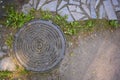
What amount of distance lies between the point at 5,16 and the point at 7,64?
0.71 meters

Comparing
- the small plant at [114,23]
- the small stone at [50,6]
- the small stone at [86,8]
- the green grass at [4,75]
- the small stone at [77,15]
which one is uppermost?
the small stone at [50,6]

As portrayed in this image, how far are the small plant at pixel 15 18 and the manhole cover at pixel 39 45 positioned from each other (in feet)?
0.25

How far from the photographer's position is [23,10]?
4227 mm

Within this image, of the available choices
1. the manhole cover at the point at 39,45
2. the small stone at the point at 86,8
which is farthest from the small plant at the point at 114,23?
the manhole cover at the point at 39,45

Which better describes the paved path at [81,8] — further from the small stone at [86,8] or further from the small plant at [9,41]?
the small plant at [9,41]

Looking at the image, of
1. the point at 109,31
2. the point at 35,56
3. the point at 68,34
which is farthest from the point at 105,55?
the point at 35,56

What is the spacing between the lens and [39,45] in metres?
4.11

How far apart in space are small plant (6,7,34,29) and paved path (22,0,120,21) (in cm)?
10

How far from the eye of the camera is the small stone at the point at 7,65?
4.01 m

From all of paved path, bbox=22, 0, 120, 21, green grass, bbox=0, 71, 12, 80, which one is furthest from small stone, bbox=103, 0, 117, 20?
green grass, bbox=0, 71, 12, 80

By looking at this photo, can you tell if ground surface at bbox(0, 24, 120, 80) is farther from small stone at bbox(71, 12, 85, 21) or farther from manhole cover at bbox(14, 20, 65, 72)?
small stone at bbox(71, 12, 85, 21)

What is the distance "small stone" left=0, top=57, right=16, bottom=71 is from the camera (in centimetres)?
401

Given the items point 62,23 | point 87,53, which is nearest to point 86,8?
point 62,23

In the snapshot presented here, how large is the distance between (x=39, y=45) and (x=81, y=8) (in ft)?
2.86
